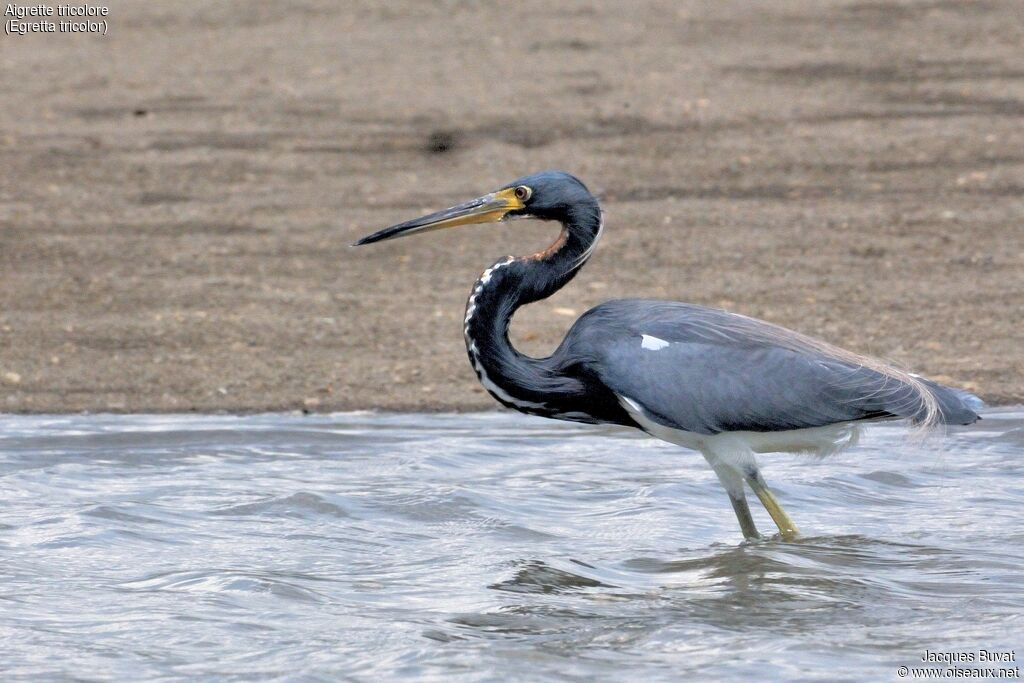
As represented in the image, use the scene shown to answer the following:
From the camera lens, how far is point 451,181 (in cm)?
1272

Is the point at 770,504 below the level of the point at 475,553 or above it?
above

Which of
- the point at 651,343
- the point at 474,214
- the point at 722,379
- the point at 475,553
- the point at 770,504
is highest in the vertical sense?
the point at 474,214

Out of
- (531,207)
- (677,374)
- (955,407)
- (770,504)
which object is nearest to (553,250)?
(531,207)

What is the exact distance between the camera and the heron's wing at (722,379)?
6.88 metres

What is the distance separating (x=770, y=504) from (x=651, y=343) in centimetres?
82

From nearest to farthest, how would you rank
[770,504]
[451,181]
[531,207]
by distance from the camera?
[770,504]
[531,207]
[451,181]

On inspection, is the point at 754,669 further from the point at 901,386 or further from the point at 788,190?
the point at 788,190

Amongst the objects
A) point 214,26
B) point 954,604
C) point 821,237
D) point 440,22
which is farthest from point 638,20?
point 954,604

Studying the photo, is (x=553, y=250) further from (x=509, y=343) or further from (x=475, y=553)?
(x=475, y=553)

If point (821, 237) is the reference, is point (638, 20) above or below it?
above

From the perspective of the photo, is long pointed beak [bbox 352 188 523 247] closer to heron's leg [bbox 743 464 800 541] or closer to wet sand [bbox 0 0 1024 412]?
heron's leg [bbox 743 464 800 541]

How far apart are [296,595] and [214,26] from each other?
1118 centimetres

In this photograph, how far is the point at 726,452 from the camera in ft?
22.9

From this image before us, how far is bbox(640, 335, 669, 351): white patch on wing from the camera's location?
22.8 ft
